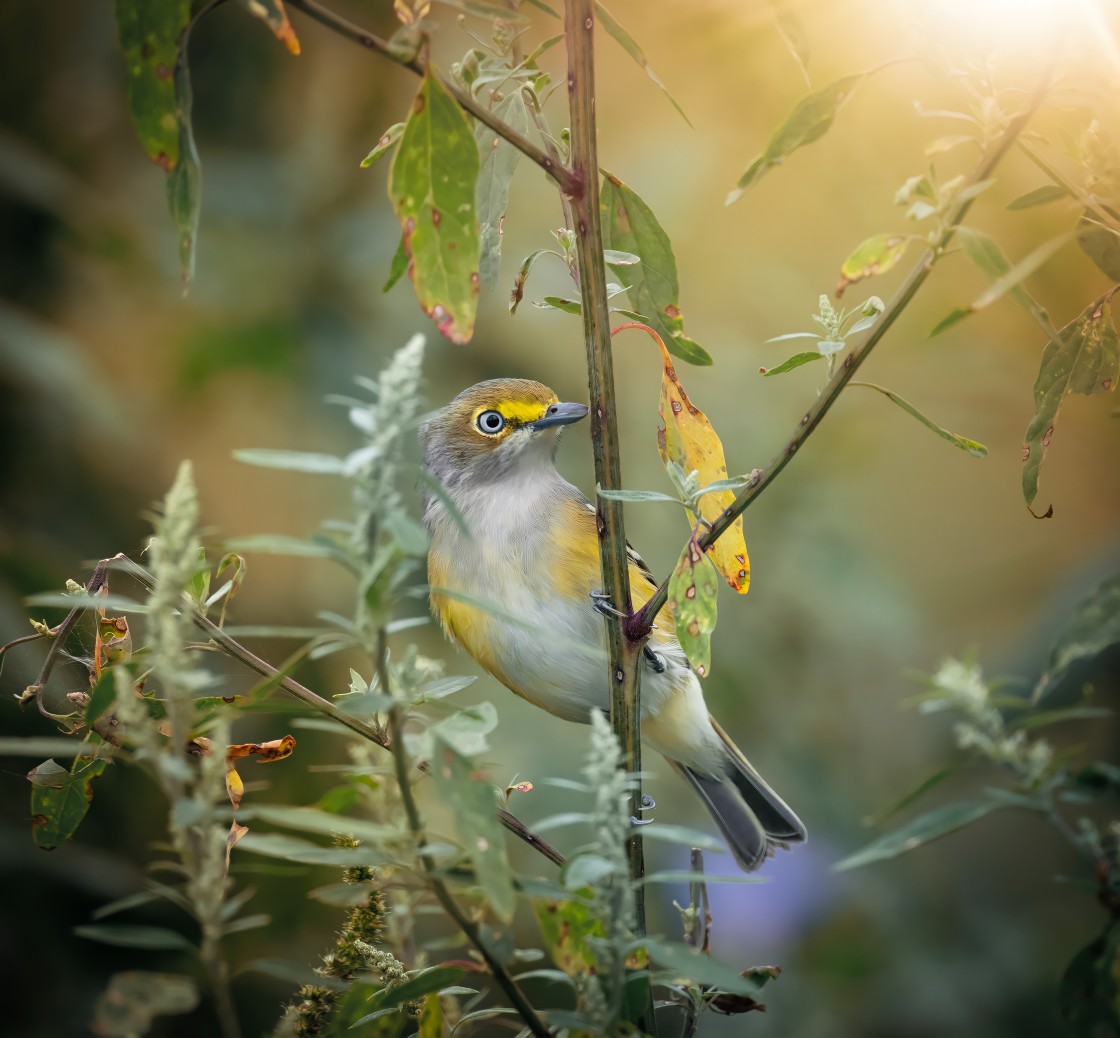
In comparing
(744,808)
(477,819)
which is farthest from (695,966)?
(744,808)

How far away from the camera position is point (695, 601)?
48.2 inches

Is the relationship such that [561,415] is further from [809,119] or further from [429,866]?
[429,866]

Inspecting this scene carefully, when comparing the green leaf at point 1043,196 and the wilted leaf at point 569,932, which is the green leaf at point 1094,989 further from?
the green leaf at point 1043,196

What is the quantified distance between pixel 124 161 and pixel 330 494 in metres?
1.50

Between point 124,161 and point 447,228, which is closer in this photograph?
point 447,228

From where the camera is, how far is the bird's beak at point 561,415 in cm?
291

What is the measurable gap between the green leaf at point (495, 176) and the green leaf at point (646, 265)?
0.43 feet

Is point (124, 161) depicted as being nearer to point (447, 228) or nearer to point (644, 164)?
point (644, 164)

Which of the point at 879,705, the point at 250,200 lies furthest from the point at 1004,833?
the point at 250,200

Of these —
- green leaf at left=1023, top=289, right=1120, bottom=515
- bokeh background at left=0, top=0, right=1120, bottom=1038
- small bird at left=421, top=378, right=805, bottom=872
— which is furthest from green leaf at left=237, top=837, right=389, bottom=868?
bokeh background at left=0, top=0, right=1120, bottom=1038

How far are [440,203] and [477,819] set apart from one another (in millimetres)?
577

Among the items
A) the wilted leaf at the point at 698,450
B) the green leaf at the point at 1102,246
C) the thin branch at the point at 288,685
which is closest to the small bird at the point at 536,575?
the wilted leaf at the point at 698,450

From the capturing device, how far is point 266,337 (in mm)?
3676

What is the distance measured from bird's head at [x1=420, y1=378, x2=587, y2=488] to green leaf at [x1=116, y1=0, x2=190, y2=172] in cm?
195
